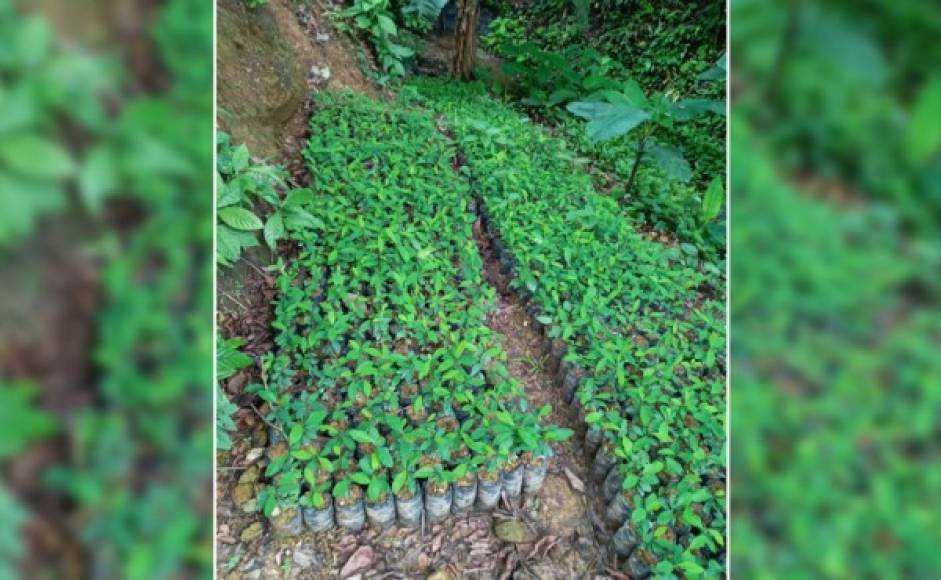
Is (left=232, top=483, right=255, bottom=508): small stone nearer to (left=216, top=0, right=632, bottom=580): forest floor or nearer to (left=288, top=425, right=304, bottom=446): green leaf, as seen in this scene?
(left=216, top=0, right=632, bottom=580): forest floor

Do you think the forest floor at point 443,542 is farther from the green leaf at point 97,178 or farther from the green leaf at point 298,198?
the green leaf at point 97,178

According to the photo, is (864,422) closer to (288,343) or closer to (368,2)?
(288,343)

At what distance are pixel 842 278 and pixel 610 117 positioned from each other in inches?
58.3

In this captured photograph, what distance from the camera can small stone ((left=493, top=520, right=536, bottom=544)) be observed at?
1.19 m

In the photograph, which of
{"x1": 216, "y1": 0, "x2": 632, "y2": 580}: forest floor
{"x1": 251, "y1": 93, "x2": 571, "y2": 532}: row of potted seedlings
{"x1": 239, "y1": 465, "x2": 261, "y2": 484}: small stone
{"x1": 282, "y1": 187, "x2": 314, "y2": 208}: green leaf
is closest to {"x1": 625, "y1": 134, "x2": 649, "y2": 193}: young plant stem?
{"x1": 251, "y1": 93, "x2": 571, "y2": 532}: row of potted seedlings

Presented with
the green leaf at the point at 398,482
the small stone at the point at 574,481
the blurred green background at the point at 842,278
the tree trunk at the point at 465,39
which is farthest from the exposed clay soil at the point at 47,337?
the tree trunk at the point at 465,39

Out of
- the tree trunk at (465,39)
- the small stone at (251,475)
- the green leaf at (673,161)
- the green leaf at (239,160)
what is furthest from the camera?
the tree trunk at (465,39)

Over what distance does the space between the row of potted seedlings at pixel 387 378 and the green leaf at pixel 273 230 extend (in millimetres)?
64

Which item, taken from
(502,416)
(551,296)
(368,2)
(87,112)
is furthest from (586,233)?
(368,2)

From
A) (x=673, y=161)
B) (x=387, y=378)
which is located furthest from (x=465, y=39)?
(x=387, y=378)

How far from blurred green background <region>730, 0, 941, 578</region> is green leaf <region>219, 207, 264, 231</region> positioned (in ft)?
4.26

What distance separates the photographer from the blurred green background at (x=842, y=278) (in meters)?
0.28

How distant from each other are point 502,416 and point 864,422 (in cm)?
100

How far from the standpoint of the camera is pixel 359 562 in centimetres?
113
